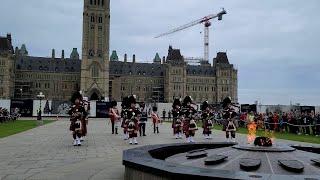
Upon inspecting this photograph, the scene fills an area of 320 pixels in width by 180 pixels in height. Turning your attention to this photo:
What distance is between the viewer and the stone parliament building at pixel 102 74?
138125 millimetres

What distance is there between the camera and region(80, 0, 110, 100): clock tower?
451 feet

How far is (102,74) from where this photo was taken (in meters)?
139

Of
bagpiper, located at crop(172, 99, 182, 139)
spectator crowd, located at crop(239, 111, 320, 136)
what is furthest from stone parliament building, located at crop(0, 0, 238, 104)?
bagpiper, located at crop(172, 99, 182, 139)

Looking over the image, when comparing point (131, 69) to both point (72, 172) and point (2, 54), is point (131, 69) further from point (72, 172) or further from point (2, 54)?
point (72, 172)

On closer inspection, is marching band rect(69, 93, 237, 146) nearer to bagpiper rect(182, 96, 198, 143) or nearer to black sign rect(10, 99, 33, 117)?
bagpiper rect(182, 96, 198, 143)

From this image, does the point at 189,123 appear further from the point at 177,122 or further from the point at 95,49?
the point at 95,49

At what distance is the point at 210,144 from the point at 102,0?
132 meters

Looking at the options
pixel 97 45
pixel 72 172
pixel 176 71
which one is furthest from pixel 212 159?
pixel 176 71

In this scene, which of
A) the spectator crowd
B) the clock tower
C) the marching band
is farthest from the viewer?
the clock tower

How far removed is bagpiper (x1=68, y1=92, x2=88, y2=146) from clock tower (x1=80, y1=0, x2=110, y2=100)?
115840mm

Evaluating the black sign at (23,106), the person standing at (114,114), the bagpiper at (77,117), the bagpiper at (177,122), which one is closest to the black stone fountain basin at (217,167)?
the bagpiper at (77,117)

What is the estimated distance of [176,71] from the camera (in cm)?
15988

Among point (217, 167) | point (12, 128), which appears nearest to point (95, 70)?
point (12, 128)

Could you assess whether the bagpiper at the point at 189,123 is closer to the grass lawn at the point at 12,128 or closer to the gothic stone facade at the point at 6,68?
the grass lawn at the point at 12,128
